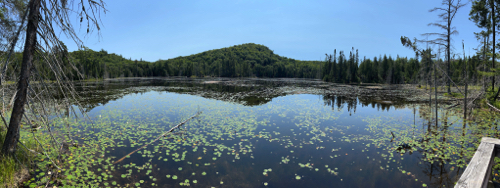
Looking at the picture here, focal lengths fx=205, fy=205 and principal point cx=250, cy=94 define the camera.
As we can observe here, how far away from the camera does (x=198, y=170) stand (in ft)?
21.2

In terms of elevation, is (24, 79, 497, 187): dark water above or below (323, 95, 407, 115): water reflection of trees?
below

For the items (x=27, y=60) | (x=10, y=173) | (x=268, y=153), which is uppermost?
(x=27, y=60)

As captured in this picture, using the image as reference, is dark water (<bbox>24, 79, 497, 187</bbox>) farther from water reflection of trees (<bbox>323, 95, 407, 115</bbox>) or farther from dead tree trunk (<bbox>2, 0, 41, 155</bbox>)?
water reflection of trees (<bbox>323, 95, 407, 115</bbox>)

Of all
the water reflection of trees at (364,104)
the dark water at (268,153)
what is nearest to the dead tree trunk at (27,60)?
the dark water at (268,153)

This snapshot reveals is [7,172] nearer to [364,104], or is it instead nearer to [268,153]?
[268,153]

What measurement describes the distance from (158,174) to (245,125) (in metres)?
6.23

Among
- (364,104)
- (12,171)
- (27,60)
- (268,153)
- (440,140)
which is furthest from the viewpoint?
(364,104)

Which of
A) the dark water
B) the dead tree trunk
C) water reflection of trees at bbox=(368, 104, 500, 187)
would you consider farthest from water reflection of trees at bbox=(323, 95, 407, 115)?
the dead tree trunk

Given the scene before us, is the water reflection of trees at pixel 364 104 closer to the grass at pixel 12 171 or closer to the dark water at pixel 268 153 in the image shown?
the dark water at pixel 268 153

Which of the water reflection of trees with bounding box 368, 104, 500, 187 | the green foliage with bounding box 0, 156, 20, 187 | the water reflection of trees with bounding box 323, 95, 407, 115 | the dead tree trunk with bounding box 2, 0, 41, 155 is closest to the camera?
the dead tree trunk with bounding box 2, 0, 41, 155

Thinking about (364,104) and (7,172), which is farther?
(364,104)

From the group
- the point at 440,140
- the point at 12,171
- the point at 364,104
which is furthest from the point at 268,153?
the point at 364,104

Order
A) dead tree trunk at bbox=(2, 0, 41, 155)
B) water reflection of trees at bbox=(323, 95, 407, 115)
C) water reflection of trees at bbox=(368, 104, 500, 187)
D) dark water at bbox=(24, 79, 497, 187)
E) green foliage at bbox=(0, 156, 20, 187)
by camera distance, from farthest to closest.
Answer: water reflection of trees at bbox=(323, 95, 407, 115) → water reflection of trees at bbox=(368, 104, 500, 187) → dark water at bbox=(24, 79, 497, 187) → green foliage at bbox=(0, 156, 20, 187) → dead tree trunk at bbox=(2, 0, 41, 155)

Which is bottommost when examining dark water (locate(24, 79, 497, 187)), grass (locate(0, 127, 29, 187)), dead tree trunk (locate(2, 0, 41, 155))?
dark water (locate(24, 79, 497, 187))
